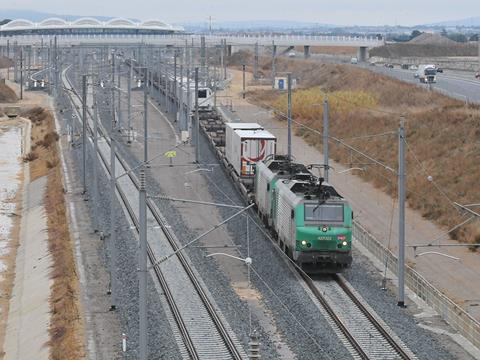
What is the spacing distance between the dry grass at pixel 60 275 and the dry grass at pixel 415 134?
14.0 m

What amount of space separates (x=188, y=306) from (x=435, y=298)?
620cm

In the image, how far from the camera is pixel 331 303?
25.2 m

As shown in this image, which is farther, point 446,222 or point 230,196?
point 230,196

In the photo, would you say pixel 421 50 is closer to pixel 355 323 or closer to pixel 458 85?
pixel 458 85

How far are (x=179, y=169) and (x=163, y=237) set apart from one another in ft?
56.8

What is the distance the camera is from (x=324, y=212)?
1096 inches

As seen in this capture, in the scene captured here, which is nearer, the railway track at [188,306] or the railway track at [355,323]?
the railway track at [355,323]

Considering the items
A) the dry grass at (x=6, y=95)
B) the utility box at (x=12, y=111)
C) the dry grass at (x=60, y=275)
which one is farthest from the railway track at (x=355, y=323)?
the dry grass at (x=6, y=95)

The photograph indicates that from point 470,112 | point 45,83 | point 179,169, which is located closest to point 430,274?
point 179,169

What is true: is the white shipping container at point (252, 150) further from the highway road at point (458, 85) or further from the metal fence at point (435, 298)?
the highway road at point (458, 85)

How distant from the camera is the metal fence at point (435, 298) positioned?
2274cm

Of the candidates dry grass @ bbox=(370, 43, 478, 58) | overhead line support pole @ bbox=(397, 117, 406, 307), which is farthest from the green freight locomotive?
dry grass @ bbox=(370, 43, 478, 58)

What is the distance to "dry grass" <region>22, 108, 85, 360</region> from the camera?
75.9ft

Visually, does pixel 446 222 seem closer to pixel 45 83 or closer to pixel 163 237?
pixel 163 237
